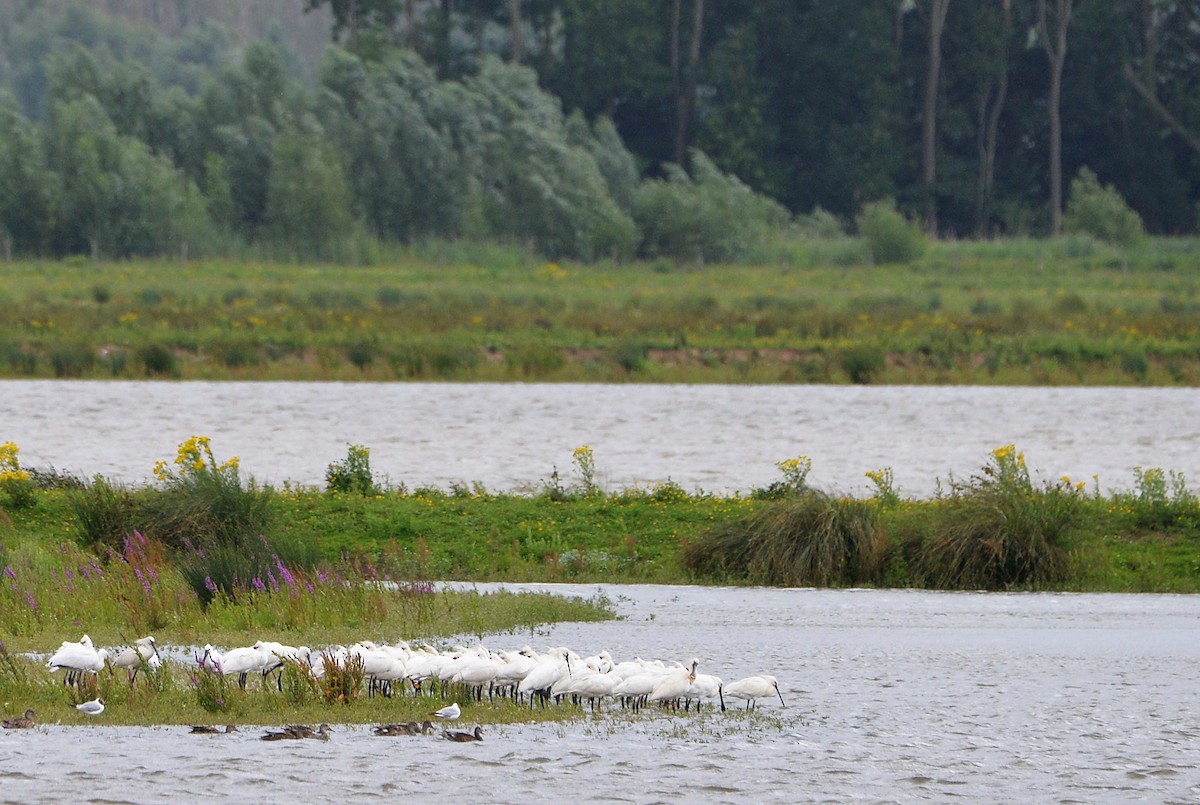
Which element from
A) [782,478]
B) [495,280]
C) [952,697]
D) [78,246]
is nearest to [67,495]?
[782,478]

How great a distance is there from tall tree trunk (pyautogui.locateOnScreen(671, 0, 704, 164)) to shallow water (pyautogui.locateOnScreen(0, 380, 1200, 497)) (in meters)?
54.5

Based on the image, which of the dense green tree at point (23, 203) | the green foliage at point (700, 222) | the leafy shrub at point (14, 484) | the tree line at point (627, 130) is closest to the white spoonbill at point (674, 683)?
the leafy shrub at point (14, 484)

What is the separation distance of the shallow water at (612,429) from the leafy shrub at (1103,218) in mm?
40557

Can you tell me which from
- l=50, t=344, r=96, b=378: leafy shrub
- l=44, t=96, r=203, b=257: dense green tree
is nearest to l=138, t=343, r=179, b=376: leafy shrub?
l=50, t=344, r=96, b=378: leafy shrub

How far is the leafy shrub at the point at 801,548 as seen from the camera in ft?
64.4

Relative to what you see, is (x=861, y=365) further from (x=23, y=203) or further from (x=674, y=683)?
(x=23, y=203)

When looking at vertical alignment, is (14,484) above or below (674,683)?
above

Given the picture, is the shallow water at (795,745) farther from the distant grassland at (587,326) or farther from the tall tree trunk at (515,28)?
the tall tree trunk at (515,28)

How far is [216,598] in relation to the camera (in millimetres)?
16047

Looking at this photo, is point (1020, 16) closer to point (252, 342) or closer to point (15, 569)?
point (252, 342)

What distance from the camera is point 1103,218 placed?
7738 cm

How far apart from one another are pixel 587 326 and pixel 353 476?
22.9 m

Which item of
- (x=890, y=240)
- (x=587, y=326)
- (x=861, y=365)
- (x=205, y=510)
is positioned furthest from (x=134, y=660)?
(x=890, y=240)

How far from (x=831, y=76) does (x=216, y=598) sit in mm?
78211
